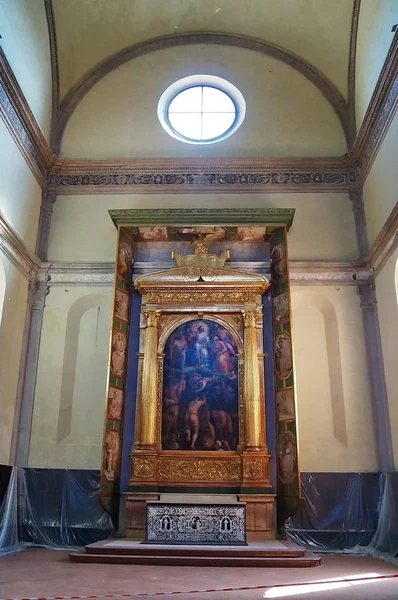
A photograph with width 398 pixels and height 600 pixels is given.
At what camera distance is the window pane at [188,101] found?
462 inches

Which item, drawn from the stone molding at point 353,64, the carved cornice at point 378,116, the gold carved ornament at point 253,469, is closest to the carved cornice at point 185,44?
the stone molding at point 353,64

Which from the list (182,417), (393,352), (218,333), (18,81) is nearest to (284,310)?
(218,333)

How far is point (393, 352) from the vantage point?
8.77 m

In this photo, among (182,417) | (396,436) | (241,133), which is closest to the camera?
(396,436)

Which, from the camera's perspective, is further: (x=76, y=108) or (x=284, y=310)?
(x=76, y=108)

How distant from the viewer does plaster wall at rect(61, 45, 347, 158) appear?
1127cm

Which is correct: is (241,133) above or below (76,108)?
below

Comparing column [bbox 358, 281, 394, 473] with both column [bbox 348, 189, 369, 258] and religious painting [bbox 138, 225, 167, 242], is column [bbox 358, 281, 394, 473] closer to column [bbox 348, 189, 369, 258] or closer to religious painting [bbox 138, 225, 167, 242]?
column [bbox 348, 189, 369, 258]

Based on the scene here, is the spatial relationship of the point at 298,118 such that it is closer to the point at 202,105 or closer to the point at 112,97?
the point at 202,105

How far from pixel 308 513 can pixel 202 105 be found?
8.42 metres

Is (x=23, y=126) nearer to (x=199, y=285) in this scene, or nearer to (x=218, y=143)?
(x=218, y=143)

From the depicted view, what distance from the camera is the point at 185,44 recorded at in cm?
1191

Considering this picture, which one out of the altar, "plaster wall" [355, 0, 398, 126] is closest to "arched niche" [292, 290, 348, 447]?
the altar

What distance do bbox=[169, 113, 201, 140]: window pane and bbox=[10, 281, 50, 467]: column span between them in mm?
4370
